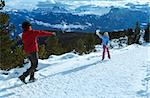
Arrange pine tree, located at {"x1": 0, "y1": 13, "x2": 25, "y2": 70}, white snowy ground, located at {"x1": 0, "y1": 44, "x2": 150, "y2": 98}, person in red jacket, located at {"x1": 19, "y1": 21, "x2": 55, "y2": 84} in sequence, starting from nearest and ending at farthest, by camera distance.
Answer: white snowy ground, located at {"x1": 0, "y1": 44, "x2": 150, "y2": 98}
person in red jacket, located at {"x1": 19, "y1": 21, "x2": 55, "y2": 84}
pine tree, located at {"x1": 0, "y1": 13, "x2": 25, "y2": 70}

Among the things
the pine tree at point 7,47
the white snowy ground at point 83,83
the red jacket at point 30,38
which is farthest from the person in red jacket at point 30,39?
the pine tree at point 7,47

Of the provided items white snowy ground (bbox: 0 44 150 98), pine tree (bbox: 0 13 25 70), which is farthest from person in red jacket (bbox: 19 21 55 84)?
pine tree (bbox: 0 13 25 70)

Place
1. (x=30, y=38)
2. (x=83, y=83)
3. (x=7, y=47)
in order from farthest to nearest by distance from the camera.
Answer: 1. (x=7, y=47)
2. (x=83, y=83)
3. (x=30, y=38)

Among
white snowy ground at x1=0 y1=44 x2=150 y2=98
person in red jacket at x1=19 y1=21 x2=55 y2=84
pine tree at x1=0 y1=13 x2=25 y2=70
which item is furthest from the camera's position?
pine tree at x1=0 y1=13 x2=25 y2=70

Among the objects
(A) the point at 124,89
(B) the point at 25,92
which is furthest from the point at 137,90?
(B) the point at 25,92

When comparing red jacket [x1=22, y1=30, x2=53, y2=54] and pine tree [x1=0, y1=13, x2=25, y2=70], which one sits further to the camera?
pine tree [x1=0, y1=13, x2=25, y2=70]

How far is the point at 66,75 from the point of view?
44.0 feet

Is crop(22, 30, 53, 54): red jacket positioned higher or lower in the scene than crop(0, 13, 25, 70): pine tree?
higher

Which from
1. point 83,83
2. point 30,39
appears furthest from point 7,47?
point 83,83

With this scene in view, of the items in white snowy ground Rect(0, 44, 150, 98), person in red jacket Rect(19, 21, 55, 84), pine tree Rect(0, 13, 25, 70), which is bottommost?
pine tree Rect(0, 13, 25, 70)

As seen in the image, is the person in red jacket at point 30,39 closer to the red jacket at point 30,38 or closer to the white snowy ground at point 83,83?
the red jacket at point 30,38

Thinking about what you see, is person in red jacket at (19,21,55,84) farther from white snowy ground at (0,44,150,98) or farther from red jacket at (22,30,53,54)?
white snowy ground at (0,44,150,98)

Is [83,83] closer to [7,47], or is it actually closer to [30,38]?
[30,38]

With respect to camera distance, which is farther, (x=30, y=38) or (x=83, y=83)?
(x=83, y=83)
